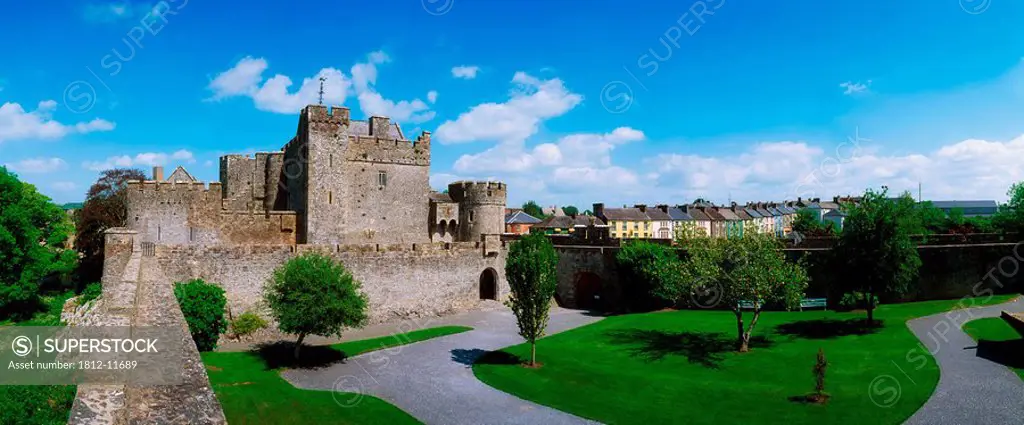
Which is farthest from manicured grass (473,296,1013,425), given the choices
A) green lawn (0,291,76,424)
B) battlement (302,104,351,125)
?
battlement (302,104,351,125)

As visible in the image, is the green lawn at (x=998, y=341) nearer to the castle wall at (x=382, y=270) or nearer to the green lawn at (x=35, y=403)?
the castle wall at (x=382, y=270)

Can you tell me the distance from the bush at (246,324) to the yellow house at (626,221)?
2539 inches

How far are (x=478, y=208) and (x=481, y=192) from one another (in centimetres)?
119

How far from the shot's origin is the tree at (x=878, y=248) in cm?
2817

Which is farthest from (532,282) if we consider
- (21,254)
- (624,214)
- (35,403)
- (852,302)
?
(624,214)

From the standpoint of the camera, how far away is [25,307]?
111 feet

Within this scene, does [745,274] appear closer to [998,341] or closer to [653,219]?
[998,341]

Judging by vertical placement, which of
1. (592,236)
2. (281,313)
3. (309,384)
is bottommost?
(309,384)

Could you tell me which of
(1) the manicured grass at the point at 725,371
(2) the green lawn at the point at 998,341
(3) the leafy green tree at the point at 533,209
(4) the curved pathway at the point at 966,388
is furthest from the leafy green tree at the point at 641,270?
(3) the leafy green tree at the point at 533,209

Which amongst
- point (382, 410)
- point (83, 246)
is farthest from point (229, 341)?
point (83, 246)

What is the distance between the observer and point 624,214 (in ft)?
295

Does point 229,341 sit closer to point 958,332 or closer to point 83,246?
point 83,246

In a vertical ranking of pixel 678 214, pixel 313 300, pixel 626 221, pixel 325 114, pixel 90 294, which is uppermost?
pixel 325 114

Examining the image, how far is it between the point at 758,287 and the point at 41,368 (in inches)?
1055
